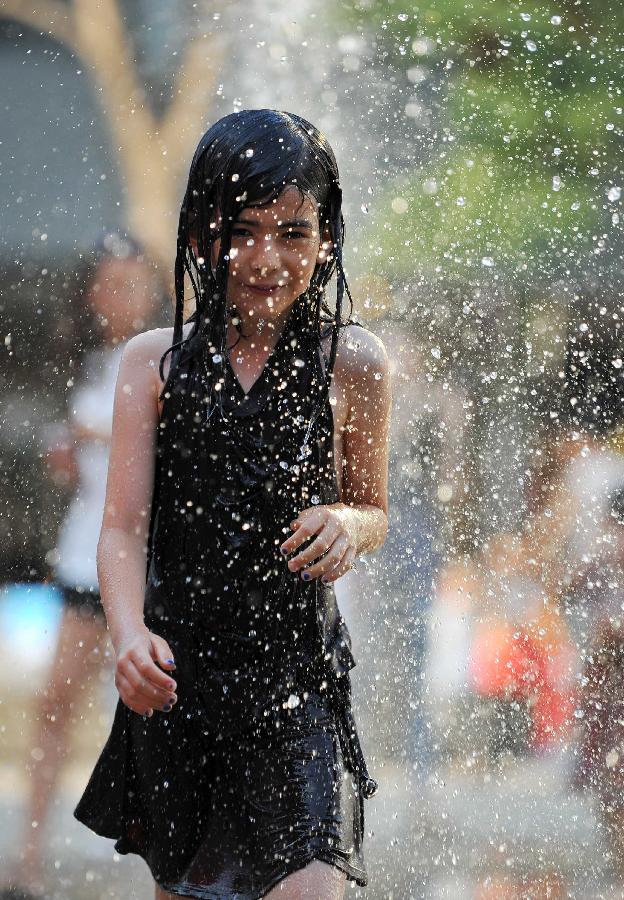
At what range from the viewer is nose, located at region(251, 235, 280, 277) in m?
2.03

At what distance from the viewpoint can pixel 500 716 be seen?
16.6ft

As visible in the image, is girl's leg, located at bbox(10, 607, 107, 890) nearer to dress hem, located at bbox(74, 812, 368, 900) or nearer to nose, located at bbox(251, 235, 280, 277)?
dress hem, located at bbox(74, 812, 368, 900)

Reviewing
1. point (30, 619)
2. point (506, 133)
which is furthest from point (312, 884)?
point (506, 133)

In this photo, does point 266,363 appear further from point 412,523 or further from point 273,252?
point 412,523

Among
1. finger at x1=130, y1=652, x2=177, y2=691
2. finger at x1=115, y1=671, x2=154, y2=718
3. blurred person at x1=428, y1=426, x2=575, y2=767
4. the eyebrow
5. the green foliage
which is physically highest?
the green foliage

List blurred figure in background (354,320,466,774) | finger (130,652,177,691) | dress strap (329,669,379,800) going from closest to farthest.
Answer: finger (130,652,177,691) < dress strap (329,669,379,800) < blurred figure in background (354,320,466,774)

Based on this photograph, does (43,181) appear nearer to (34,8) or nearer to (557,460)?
(34,8)

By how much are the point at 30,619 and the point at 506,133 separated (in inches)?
156

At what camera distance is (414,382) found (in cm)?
507

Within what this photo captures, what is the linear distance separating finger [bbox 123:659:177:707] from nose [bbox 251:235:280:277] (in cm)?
67

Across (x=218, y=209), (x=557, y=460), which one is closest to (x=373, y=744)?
(x=557, y=460)

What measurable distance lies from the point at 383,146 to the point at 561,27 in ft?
6.65

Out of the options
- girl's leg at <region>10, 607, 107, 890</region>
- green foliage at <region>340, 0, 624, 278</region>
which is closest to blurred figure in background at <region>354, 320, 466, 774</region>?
green foliage at <region>340, 0, 624, 278</region>

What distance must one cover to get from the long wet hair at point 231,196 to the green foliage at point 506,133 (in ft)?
11.8
